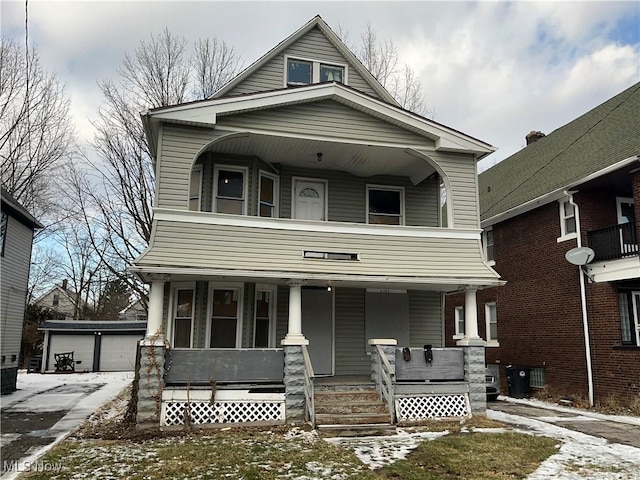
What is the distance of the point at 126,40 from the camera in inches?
863

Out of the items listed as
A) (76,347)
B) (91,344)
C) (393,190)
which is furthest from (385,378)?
(76,347)

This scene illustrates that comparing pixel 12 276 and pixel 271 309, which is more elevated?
pixel 12 276

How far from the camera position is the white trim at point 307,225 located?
1056 cm

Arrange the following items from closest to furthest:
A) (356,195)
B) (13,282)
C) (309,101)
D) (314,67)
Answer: (309,101), (356,195), (314,67), (13,282)

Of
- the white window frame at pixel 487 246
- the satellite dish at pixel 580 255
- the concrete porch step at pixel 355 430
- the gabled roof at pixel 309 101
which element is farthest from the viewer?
the white window frame at pixel 487 246

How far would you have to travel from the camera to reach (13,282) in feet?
59.3

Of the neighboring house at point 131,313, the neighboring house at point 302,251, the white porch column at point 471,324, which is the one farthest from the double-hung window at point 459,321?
the neighboring house at point 131,313

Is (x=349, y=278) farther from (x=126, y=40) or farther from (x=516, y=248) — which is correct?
(x=126, y=40)

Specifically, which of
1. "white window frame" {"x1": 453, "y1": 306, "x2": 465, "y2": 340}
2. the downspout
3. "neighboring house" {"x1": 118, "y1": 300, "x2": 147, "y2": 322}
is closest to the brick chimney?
"white window frame" {"x1": 453, "y1": 306, "x2": 465, "y2": 340}

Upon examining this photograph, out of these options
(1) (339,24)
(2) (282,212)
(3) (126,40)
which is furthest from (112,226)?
(1) (339,24)

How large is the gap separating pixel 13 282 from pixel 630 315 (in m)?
19.2

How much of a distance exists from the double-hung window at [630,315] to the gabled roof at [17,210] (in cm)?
1782

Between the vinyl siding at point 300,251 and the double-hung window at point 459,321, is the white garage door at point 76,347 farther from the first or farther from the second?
the vinyl siding at point 300,251

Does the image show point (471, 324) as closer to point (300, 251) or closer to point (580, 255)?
point (300, 251)
